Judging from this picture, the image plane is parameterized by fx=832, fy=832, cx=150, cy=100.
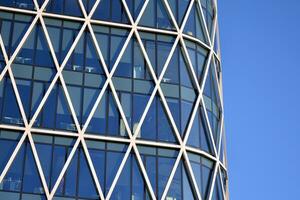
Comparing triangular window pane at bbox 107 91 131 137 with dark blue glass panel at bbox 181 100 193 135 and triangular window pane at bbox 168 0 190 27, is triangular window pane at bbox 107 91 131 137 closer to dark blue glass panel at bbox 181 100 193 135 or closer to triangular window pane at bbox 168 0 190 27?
dark blue glass panel at bbox 181 100 193 135

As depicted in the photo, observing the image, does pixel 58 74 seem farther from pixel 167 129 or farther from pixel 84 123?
pixel 167 129

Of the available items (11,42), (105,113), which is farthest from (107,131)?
(11,42)

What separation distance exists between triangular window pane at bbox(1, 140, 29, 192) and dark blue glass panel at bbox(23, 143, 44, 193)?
0.95 feet

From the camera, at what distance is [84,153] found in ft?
164

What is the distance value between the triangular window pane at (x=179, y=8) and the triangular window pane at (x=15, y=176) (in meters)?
14.5

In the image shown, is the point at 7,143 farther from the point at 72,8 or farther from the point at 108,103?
the point at 72,8

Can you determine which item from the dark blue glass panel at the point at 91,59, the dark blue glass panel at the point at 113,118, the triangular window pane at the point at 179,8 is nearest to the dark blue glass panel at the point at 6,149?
the dark blue glass panel at the point at 113,118

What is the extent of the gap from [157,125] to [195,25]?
8.40m

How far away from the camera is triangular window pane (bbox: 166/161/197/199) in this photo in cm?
5094

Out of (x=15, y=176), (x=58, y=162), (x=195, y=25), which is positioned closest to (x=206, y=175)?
(x=58, y=162)

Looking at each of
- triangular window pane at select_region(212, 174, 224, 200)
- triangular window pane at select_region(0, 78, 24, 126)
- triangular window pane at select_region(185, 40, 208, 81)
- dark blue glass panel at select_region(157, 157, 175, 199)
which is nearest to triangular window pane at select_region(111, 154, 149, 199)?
dark blue glass panel at select_region(157, 157, 175, 199)

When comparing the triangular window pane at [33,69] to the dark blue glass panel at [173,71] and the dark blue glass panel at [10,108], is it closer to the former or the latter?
the dark blue glass panel at [10,108]

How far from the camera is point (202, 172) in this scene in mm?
52594

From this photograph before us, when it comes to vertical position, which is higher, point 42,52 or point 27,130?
point 42,52
